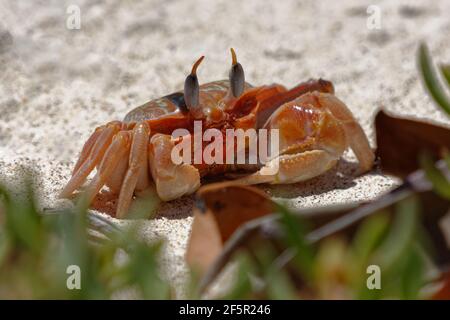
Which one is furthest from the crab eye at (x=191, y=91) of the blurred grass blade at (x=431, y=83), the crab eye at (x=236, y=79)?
the blurred grass blade at (x=431, y=83)

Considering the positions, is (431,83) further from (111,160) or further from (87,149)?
(87,149)

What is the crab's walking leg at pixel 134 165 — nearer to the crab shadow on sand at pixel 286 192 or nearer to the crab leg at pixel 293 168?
the crab shadow on sand at pixel 286 192

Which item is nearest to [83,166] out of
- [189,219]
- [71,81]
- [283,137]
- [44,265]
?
[189,219]

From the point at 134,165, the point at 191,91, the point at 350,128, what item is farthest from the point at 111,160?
the point at 350,128

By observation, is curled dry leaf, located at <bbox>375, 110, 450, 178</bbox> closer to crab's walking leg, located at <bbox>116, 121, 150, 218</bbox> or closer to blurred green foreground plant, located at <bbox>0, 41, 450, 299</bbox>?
blurred green foreground plant, located at <bbox>0, 41, 450, 299</bbox>

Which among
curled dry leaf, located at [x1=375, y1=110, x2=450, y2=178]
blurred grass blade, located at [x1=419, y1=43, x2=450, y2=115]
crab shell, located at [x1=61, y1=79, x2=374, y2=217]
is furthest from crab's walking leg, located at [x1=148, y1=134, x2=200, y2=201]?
blurred grass blade, located at [x1=419, y1=43, x2=450, y2=115]

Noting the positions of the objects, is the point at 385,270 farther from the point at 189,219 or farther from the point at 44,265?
the point at 189,219

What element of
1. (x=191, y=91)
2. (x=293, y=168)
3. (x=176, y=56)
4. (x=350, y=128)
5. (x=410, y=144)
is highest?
(x=176, y=56)
